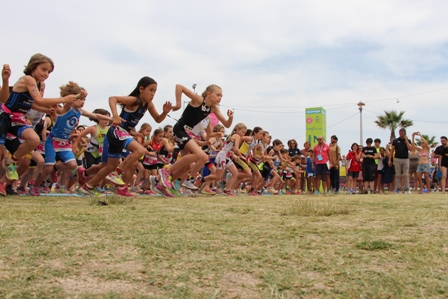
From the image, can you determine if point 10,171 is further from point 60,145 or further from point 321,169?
point 321,169

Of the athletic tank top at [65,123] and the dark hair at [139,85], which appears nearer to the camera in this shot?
the dark hair at [139,85]

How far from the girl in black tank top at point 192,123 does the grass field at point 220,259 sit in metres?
4.04

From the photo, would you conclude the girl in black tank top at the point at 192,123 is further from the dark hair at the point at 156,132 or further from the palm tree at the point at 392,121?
the palm tree at the point at 392,121

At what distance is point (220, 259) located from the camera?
6.58ft

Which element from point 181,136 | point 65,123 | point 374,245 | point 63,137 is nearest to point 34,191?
point 63,137

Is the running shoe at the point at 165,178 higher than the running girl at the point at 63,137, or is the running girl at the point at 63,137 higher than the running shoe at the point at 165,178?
the running girl at the point at 63,137

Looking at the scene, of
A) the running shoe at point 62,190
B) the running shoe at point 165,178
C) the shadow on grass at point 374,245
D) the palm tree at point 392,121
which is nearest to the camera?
the shadow on grass at point 374,245

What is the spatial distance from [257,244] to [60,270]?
3.29 ft

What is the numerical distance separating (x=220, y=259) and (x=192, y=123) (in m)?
5.88

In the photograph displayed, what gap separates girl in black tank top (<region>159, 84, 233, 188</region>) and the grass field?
13.2ft

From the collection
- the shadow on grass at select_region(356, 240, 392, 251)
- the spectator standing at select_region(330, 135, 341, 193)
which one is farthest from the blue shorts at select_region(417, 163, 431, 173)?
the shadow on grass at select_region(356, 240, 392, 251)

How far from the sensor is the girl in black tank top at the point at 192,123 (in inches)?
288

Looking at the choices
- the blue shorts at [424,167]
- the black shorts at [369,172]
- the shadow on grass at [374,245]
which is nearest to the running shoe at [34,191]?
the shadow on grass at [374,245]

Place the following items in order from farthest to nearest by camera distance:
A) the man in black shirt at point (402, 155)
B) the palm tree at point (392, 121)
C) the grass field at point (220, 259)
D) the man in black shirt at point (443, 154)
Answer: the palm tree at point (392, 121), the man in black shirt at point (402, 155), the man in black shirt at point (443, 154), the grass field at point (220, 259)
